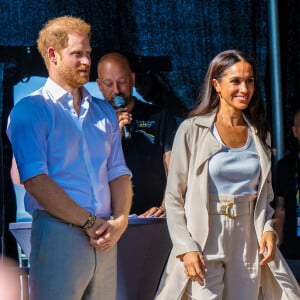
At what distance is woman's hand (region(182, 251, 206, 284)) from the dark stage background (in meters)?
1.46

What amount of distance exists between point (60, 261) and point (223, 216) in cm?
81

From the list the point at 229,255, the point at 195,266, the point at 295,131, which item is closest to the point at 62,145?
the point at 195,266

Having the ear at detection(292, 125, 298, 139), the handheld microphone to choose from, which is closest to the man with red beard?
the handheld microphone

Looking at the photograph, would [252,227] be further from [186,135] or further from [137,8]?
[137,8]

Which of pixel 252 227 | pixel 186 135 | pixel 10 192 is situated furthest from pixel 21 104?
pixel 10 192

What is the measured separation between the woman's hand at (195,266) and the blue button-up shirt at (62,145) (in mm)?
444

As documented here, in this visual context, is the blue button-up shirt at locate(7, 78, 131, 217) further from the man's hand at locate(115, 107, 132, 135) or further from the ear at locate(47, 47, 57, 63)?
the man's hand at locate(115, 107, 132, 135)

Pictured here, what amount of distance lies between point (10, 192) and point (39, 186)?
161cm

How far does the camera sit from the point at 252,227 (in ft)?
11.4

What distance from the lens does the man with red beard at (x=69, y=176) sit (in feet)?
9.68

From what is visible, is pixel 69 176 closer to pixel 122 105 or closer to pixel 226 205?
pixel 226 205

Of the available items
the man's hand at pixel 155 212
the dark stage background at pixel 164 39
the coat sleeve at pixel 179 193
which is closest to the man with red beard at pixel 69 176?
the coat sleeve at pixel 179 193

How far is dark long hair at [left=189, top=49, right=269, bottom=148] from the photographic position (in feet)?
11.9

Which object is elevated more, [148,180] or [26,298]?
[148,180]
